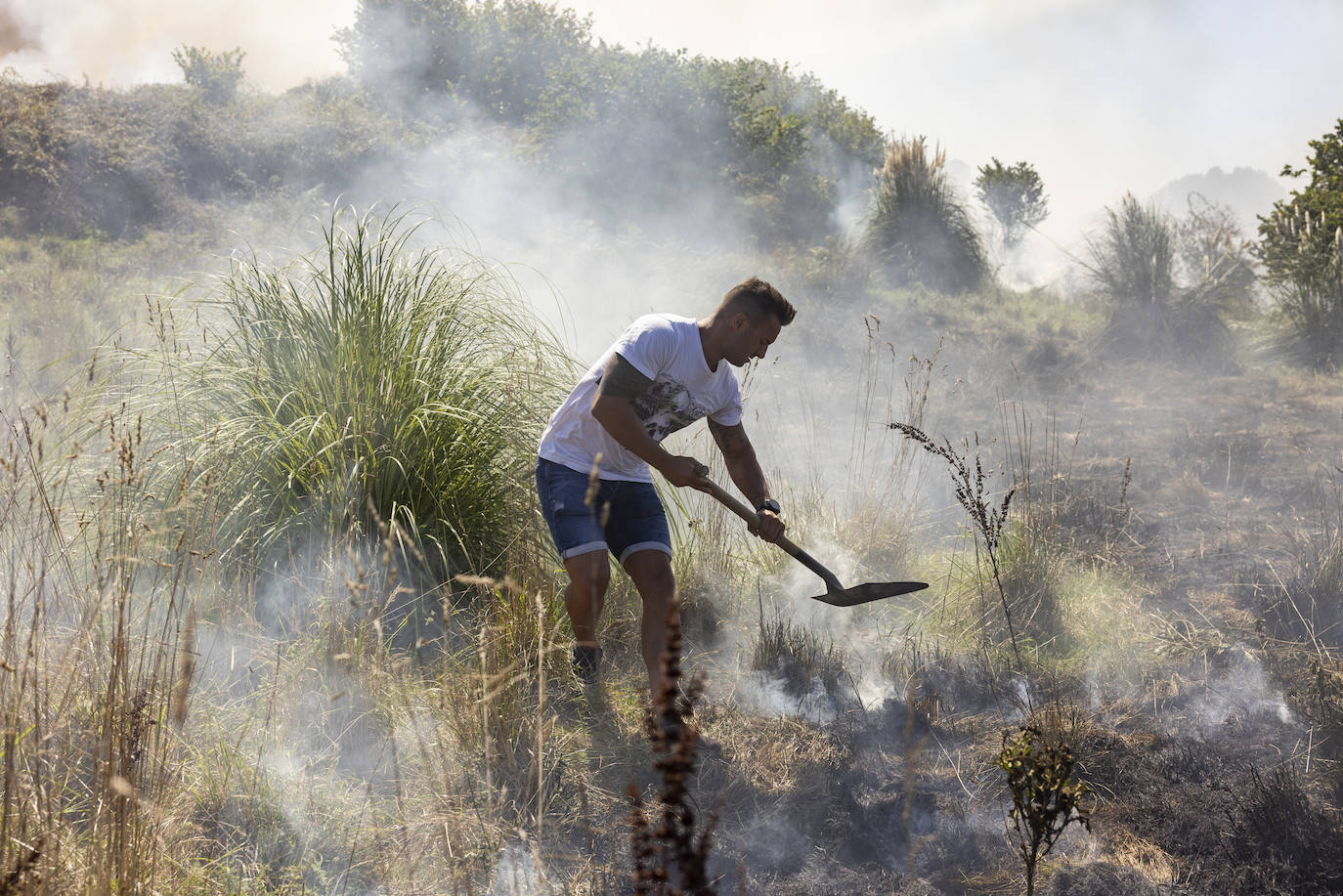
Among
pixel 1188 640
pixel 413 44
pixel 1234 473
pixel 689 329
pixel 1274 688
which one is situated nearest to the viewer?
pixel 689 329

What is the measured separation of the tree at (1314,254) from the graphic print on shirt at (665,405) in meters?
7.82

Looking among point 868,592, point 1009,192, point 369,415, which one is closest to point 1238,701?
point 868,592

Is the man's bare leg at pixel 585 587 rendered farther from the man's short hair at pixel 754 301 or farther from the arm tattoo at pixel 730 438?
the man's short hair at pixel 754 301

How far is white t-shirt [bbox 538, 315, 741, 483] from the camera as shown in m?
2.74

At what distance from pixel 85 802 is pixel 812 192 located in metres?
12.7

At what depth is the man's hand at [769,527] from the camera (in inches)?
110

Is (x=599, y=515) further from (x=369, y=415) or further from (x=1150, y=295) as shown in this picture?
(x=1150, y=295)

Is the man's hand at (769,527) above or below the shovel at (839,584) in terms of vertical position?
above

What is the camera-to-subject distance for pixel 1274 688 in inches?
119

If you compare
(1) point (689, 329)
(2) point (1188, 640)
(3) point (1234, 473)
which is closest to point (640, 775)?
(1) point (689, 329)

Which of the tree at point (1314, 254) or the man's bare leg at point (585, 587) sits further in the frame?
the tree at point (1314, 254)

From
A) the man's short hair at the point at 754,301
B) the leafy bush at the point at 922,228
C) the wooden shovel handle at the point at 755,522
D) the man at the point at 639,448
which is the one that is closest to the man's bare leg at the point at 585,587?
the man at the point at 639,448

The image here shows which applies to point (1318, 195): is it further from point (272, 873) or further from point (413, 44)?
point (413, 44)

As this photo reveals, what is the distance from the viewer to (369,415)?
3072mm
